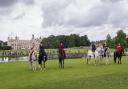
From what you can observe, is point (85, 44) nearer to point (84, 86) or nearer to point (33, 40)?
point (33, 40)

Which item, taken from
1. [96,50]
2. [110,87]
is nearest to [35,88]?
[110,87]

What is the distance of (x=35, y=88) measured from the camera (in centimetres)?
1983

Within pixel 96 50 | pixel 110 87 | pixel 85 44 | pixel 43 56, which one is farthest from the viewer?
pixel 85 44

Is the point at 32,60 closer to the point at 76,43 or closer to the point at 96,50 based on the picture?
the point at 96,50

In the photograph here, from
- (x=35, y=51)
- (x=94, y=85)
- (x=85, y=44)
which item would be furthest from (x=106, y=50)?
(x=85, y=44)

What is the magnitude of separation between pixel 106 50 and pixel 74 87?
2397 cm

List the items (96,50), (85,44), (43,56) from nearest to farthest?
(43,56) → (96,50) → (85,44)

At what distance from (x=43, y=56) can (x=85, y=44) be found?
148 meters

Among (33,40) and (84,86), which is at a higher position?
(33,40)

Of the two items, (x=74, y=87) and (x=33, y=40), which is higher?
(x=33, y=40)

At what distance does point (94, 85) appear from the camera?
20.3m

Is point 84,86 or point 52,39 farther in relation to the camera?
point 52,39

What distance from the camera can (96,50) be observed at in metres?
42.0

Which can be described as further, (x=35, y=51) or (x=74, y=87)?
(x=35, y=51)
